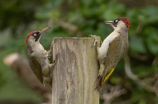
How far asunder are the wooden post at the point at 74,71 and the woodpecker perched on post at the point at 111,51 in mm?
118

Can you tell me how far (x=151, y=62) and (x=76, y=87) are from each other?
12.1 ft

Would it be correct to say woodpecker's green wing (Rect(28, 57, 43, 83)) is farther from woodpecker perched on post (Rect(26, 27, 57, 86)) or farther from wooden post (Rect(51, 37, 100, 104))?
wooden post (Rect(51, 37, 100, 104))

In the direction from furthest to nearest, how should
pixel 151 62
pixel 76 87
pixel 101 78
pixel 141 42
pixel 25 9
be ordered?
pixel 25 9 → pixel 151 62 → pixel 141 42 → pixel 101 78 → pixel 76 87

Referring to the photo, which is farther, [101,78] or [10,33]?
[10,33]

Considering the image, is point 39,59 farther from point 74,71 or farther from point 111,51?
point 111,51

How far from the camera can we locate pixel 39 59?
126 inches

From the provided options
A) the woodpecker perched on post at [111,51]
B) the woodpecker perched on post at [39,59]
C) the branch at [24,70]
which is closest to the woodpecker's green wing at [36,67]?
the woodpecker perched on post at [39,59]

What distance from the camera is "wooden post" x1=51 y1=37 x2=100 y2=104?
2750 millimetres

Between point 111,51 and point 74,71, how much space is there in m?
0.75

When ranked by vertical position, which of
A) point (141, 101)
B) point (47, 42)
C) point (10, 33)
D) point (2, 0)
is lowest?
point (141, 101)

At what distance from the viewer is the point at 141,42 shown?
5.78 metres

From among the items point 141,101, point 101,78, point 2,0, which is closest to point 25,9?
point 2,0

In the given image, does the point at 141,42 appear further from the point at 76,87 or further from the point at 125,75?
the point at 76,87

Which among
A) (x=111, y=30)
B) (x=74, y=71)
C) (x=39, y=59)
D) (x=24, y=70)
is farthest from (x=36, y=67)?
(x=24, y=70)
